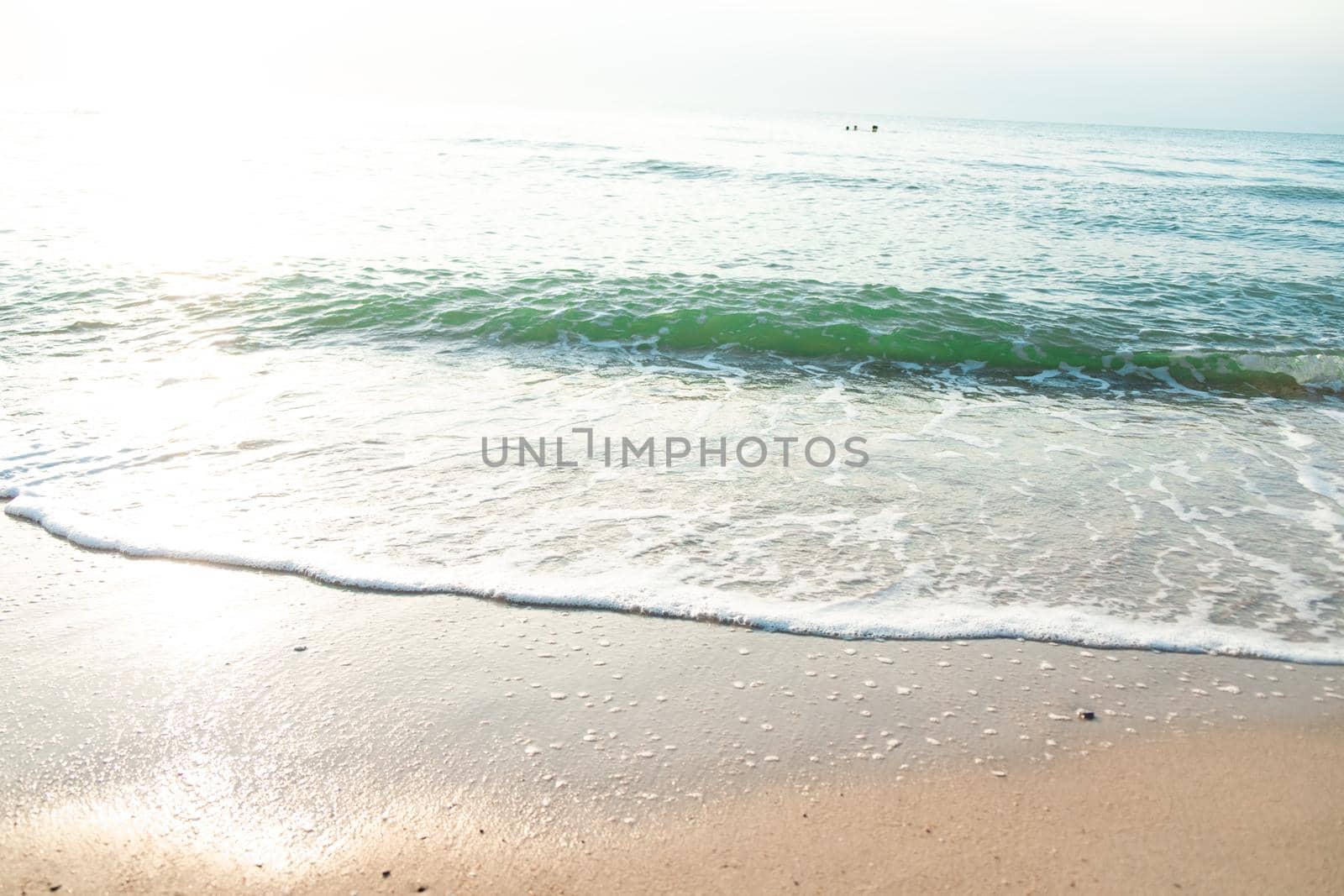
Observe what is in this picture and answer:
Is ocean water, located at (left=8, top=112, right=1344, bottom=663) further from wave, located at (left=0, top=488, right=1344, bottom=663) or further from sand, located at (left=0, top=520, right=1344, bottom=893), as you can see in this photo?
sand, located at (left=0, top=520, right=1344, bottom=893)

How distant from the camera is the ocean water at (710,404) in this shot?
4.00m

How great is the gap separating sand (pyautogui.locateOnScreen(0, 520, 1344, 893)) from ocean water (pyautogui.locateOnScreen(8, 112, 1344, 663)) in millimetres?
333

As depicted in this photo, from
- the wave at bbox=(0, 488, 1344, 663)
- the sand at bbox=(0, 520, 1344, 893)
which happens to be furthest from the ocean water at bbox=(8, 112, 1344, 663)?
the sand at bbox=(0, 520, 1344, 893)

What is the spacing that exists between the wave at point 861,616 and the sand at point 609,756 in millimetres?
75

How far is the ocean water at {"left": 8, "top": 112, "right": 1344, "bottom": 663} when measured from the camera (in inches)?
158

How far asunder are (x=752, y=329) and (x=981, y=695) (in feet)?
20.8

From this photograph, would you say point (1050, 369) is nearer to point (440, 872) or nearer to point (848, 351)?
point (848, 351)

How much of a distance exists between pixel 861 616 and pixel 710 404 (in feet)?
11.4

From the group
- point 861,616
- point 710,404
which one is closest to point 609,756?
point 861,616

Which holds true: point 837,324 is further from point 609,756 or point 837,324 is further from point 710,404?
point 609,756

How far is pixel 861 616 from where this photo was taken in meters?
3.61

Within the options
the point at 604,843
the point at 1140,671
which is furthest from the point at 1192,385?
the point at 604,843

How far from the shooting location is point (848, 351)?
8.65 meters

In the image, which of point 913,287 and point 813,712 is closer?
point 813,712
